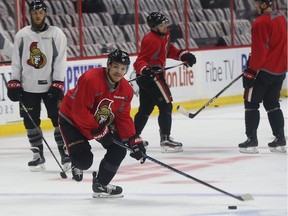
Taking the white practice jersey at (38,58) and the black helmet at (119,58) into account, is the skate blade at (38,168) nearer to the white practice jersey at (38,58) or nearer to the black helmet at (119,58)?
the white practice jersey at (38,58)

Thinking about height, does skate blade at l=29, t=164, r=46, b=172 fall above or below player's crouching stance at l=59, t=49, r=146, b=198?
below

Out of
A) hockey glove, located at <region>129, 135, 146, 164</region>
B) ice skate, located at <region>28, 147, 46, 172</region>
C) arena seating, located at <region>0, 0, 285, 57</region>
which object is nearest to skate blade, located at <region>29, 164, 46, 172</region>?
ice skate, located at <region>28, 147, 46, 172</region>

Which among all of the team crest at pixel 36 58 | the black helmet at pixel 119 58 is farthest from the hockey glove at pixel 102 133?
the team crest at pixel 36 58

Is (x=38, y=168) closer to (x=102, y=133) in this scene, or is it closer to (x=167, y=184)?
(x=167, y=184)

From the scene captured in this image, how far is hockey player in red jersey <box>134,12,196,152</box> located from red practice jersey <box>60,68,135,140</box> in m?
2.63

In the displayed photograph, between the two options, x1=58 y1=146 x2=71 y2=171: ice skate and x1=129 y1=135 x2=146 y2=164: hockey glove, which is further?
x1=58 y1=146 x2=71 y2=171: ice skate

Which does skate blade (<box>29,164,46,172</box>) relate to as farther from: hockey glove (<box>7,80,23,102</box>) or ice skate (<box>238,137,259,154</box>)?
ice skate (<box>238,137,259,154</box>)

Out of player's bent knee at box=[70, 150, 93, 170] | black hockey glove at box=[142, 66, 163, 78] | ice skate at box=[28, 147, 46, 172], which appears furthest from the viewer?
black hockey glove at box=[142, 66, 163, 78]

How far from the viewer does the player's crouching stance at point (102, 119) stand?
250 inches

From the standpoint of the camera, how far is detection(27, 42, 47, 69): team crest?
794cm

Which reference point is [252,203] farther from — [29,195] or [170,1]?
[170,1]

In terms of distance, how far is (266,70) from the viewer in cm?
873

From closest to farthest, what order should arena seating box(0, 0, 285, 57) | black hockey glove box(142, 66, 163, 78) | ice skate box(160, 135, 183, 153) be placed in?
black hockey glove box(142, 66, 163, 78), ice skate box(160, 135, 183, 153), arena seating box(0, 0, 285, 57)

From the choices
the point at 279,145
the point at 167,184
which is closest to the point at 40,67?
the point at 167,184
